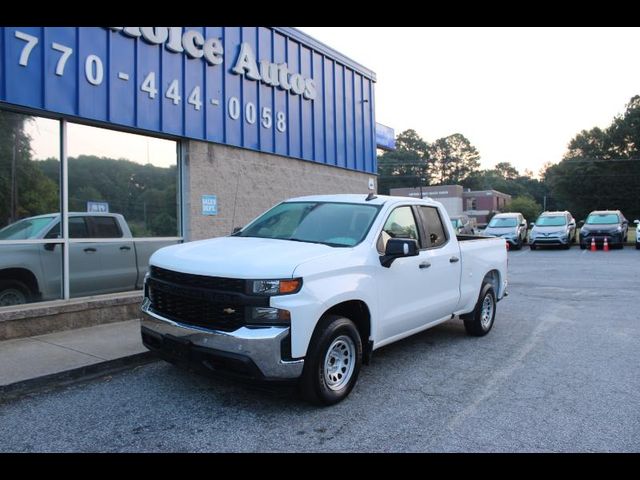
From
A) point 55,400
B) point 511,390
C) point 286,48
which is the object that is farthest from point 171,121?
point 511,390

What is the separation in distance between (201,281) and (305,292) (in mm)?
875

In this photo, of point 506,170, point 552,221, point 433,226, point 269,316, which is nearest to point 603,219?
point 552,221

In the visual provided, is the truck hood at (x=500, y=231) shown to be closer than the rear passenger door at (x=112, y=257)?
No

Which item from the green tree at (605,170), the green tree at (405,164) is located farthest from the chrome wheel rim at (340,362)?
the green tree at (405,164)

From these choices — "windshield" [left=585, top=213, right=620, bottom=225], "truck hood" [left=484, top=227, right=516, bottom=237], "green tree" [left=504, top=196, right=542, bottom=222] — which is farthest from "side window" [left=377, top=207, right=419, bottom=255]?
"green tree" [left=504, top=196, right=542, bottom=222]

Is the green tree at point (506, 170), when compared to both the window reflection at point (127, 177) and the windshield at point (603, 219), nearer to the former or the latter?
the windshield at point (603, 219)

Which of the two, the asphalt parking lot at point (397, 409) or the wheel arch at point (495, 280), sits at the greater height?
the wheel arch at point (495, 280)

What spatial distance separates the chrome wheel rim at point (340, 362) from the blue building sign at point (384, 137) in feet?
40.3

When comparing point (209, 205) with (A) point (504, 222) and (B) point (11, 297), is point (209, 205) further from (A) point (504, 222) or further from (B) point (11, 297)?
(A) point (504, 222)

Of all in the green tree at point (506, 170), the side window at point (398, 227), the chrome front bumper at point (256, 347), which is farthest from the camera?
the green tree at point (506, 170)

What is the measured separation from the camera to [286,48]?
11.1 metres

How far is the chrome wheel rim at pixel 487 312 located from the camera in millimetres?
7127

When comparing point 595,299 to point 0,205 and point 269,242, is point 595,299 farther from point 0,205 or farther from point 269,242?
point 0,205
